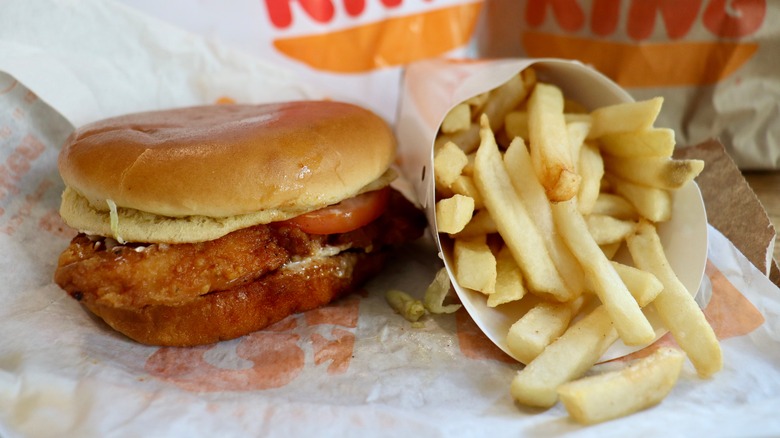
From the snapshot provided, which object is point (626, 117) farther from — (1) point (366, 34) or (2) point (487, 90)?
(1) point (366, 34)

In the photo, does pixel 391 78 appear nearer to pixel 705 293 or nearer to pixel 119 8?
pixel 119 8

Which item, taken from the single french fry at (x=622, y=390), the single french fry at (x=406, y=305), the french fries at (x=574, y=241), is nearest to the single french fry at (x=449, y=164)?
the french fries at (x=574, y=241)

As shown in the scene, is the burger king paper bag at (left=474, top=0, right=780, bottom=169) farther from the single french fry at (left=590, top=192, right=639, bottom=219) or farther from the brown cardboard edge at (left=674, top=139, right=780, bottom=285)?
the single french fry at (left=590, top=192, right=639, bottom=219)

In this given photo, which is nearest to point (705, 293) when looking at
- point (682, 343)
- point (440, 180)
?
point (682, 343)

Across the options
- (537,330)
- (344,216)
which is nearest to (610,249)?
(537,330)

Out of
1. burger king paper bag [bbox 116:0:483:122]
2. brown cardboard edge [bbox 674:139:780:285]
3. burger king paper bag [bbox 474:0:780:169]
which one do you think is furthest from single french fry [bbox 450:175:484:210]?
burger king paper bag [bbox 474:0:780:169]
